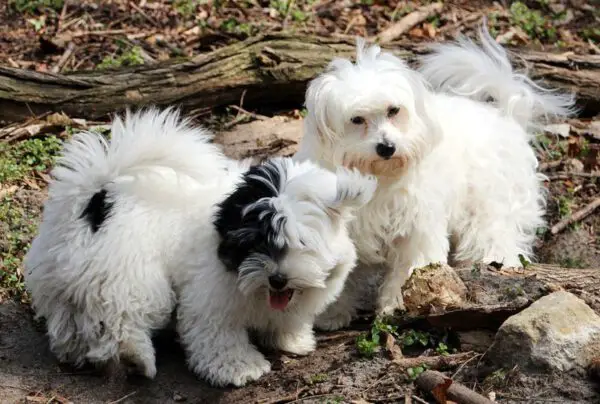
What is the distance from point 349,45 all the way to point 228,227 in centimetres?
355

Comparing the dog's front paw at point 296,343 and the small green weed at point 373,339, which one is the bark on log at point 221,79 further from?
the small green weed at point 373,339

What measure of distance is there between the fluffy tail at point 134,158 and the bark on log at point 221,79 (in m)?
2.24

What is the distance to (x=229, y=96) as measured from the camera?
22.7ft

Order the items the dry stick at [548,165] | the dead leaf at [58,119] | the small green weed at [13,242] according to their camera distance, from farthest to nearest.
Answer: the dry stick at [548,165]
the dead leaf at [58,119]
the small green weed at [13,242]

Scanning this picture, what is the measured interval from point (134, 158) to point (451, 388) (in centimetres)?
188

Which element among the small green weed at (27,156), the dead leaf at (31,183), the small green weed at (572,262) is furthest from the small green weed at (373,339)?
the small green weed at (27,156)

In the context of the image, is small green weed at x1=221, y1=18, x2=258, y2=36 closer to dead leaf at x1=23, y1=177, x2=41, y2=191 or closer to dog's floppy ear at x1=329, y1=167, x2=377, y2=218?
dead leaf at x1=23, y1=177, x2=41, y2=191

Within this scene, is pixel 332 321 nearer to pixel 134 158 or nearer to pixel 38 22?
pixel 134 158

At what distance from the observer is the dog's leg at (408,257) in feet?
16.1

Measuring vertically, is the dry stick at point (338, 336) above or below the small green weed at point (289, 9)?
below

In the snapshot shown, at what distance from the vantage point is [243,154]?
6.54 meters

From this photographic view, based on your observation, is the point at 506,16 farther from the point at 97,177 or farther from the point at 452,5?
the point at 97,177

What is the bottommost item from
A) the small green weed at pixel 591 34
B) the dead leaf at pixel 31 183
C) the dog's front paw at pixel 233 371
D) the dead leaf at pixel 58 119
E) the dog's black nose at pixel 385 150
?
the dog's front paw at pixel 233 371

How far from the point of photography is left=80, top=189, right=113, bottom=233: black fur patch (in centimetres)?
422
